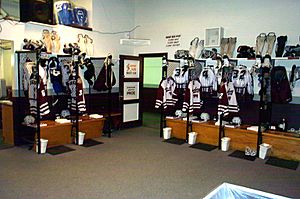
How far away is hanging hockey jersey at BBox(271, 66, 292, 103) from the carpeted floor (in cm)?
143

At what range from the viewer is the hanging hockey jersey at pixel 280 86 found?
5.23 metres

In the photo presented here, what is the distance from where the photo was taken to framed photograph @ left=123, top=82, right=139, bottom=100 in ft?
Result: 23.8

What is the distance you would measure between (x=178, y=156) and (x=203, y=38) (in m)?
3.16

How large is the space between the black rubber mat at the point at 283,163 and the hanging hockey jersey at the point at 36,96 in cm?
425

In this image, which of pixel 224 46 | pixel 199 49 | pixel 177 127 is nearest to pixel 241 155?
pixel 177 127

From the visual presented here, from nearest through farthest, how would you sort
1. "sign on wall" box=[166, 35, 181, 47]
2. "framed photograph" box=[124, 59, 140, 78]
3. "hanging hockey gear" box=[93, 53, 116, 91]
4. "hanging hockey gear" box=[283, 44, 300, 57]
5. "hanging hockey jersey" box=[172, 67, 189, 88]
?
"hanging hockey gear" box=[283, 44, 300, 57] → "hanging hockey jersey" box=[172, 67, 189, 88] → "hanging hockey gear" box=[93, 53, 116, 91] → "sign on wall" box=[166, 35, 181, 47] → "framed photograph" box=[124, 59, 140, 78]

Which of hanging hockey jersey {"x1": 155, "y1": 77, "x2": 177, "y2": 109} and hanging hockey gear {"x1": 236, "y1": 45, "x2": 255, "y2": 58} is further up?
hanging hockey gear {"x1": 236, "y1": 45, "x2": 255, "y2": 58}

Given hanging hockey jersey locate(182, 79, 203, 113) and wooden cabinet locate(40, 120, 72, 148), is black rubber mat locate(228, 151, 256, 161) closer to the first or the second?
hanging hockey jersey locate(182, 79, 203, 113)

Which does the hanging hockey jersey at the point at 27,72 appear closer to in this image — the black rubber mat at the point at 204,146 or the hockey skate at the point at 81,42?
the hockey skate at the point at 81,42

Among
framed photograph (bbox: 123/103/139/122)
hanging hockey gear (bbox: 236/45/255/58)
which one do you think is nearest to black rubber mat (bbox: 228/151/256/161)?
hanging hockey gear (bbox: 236/45/255/58)

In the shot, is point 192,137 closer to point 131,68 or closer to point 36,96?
point 131,68

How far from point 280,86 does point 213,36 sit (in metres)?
1.96

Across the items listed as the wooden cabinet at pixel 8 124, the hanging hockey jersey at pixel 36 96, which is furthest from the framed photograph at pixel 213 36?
the wooden cabinet at pixel 8 124

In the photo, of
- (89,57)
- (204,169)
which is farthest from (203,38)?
(204,169)
